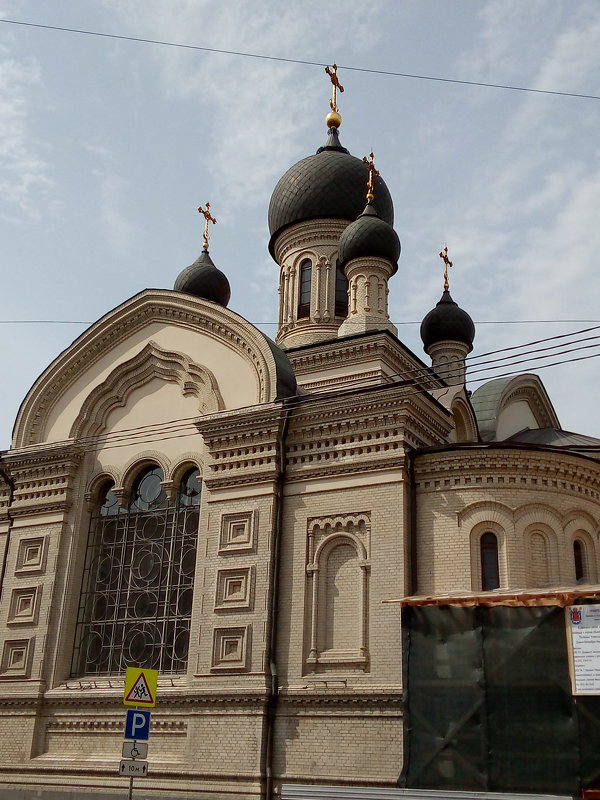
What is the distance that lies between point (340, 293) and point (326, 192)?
1.93m

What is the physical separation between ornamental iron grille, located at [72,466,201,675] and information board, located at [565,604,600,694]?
5.03m

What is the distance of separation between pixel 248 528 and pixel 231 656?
1557mm

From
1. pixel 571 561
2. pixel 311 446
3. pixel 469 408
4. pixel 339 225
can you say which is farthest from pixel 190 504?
pixel 339 225

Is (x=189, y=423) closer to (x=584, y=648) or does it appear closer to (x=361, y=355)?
(x=361, y=355)

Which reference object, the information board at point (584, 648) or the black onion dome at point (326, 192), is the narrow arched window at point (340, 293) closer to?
the black onion dome at point (326, 192)

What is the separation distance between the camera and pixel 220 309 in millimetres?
13000

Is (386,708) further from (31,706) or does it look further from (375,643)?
(31,706)

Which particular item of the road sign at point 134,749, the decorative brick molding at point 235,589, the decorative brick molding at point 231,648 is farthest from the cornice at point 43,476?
the road sign at point 134,749

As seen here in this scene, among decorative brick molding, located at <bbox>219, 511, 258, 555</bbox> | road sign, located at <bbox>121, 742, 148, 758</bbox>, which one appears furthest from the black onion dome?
road sign, located at <bbox>121, 742, 148, 758</bbox>

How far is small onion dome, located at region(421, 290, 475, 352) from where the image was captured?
17.7 metres

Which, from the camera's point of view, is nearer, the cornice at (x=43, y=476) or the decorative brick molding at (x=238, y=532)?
the decorative brick molding at (x=238, y=532)

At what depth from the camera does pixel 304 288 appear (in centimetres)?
1742

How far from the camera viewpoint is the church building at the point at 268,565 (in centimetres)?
945

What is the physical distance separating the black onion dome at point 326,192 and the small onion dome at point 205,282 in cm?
143
